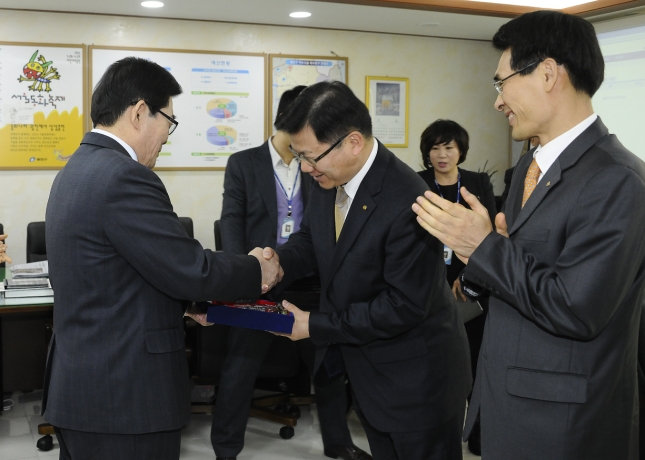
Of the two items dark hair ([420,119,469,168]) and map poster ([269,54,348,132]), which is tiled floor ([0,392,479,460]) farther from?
map poster ([269,54,348,132])

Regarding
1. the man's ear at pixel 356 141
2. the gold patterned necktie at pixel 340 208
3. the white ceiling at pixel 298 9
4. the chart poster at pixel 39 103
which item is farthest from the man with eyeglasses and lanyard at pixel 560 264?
the chart poster at pixel 39 103

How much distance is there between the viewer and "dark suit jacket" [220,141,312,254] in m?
3.56

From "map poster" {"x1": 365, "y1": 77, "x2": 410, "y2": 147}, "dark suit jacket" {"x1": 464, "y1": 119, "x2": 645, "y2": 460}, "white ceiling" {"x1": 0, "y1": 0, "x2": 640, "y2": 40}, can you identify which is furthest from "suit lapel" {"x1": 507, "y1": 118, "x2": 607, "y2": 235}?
"map poster" {"x1": 365, "y1": 77, "x2": 410, "y2": 147}

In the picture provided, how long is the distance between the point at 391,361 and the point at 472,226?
0.69 m

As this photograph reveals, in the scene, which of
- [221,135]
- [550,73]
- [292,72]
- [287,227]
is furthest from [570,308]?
[292,72]

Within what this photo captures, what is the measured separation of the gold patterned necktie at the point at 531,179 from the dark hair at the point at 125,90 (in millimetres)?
1036

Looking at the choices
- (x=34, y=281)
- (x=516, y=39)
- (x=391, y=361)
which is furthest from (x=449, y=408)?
(x=34, y=281)

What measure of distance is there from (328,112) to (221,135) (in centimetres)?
378

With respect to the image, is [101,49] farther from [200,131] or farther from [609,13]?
[609,13]

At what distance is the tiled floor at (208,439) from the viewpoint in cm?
367

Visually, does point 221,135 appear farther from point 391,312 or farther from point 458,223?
point 458,223

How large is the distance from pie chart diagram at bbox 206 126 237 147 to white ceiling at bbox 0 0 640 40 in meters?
0.89

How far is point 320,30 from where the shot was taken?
593 cm

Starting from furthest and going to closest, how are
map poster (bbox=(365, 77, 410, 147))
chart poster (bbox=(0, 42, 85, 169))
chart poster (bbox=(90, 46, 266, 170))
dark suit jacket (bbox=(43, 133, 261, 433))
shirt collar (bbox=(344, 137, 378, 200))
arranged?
1. map poster (bbox=(365, 77, 410, 147))
2. chart poster (bbox=(90, 46, 266, 170))
3. chart poster (bbox=(0, 42, 85, 169))
4. shirt collar (bbox=(344, 137, 378, 200))
5. dark suit jacket (bbox=(43, 133, 261, 433))
